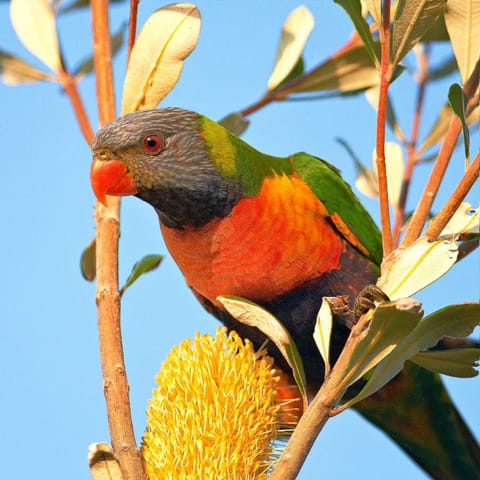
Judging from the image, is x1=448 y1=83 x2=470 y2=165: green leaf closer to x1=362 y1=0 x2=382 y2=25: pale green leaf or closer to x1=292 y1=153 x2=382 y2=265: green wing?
x1=362 y1=0 x2=382 y2=25: pale green leaf

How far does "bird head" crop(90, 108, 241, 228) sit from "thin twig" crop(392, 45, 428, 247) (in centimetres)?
70

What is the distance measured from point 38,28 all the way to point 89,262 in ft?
2.86

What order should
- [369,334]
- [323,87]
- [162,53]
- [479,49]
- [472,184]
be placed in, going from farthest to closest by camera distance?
[323,87] → [162,53] → [479,49] → [472,184] → [369,334]

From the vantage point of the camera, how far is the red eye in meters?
2.22

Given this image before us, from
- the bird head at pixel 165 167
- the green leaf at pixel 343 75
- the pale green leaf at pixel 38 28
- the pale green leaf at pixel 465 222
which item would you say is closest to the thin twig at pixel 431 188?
the pale green leaf at pixel 465 222

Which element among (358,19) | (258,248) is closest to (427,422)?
(258,248)

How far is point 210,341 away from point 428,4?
3.43 ft

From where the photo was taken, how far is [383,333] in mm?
1411

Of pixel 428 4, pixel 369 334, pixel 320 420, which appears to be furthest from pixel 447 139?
pixel 320 420

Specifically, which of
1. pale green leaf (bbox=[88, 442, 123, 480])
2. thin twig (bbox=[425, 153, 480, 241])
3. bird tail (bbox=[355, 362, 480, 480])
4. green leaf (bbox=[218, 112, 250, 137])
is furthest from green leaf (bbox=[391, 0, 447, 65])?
bird tail (bbox=[355, 362, 480, 480])

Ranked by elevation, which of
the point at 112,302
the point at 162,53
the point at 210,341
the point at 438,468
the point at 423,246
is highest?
the point at 162,53

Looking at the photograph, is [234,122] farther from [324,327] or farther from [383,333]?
[383,333]

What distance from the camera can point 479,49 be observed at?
189 centimetres

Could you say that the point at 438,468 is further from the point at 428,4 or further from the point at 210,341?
the point at 428,4
